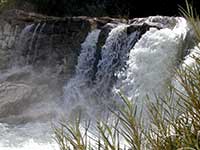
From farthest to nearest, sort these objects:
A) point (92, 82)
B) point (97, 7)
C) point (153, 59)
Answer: point (97, 7) < point (92, 82) < point (153, 59)

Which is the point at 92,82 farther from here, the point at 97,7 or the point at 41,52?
the point at 97,7

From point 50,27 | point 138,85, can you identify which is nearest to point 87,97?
point 138,85

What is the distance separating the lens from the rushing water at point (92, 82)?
7.75 meters

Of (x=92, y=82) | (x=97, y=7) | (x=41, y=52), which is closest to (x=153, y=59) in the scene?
(x=92, y=82)

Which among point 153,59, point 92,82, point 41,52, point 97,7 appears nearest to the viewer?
point 153,59

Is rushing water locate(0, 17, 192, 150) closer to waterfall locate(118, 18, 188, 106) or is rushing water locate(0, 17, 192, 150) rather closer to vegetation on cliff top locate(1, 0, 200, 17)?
waterfall locate(118, 18, 188, 106)

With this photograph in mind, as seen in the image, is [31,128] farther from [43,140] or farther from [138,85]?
[138,85]

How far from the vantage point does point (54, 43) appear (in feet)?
38.5

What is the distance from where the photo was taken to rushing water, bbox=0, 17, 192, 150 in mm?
7746

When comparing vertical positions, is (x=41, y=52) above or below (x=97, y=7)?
below

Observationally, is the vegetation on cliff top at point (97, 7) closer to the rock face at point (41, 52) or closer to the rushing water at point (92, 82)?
the rock face at point (41, 52)

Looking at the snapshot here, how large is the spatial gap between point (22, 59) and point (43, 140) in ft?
18.7

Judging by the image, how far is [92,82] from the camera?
9812 millimetres

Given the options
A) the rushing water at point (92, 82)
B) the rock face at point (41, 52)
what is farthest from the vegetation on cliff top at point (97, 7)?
the rushing water at point (92, 82)
